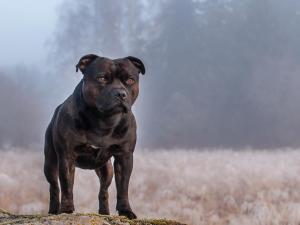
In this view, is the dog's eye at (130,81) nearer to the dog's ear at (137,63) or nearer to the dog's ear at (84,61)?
the dog's ear at (137,63)

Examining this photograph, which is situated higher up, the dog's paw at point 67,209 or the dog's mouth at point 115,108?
the dog's mouth at point 115,108

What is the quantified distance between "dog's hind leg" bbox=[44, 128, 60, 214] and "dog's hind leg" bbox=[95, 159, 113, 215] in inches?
38.1

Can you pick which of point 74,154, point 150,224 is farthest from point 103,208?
point 150,224

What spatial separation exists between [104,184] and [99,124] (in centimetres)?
245

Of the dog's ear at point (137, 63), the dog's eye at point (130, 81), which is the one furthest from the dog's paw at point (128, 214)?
the dog's ear at point (137, 63)

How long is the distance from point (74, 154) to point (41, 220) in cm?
222

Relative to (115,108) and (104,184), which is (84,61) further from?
(104,184)

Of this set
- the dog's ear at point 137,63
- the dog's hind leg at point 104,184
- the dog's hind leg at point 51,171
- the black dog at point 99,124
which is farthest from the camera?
the dog's hind leg at point 104,184

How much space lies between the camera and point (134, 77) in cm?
973

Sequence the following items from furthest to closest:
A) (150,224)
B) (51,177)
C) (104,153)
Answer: (51,177) < (104,153) < (150,224)

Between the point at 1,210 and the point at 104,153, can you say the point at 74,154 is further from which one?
the point at 1,210

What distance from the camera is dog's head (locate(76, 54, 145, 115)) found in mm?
9258

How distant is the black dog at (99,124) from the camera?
944 centimetres

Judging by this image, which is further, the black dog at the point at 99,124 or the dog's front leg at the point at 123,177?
the dog's front leg at the point at 123,177
